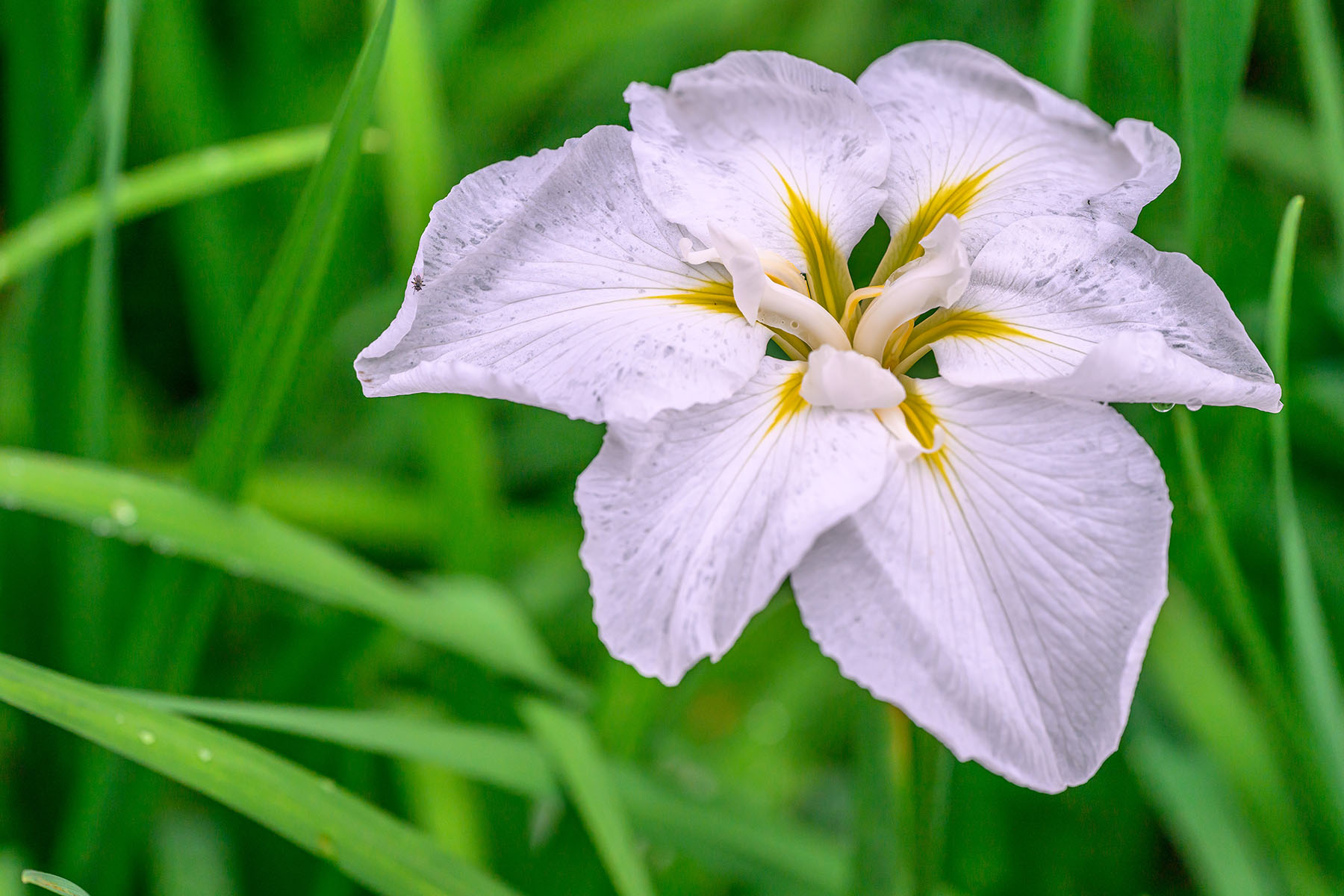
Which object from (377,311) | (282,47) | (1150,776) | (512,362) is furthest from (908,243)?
(282,47)

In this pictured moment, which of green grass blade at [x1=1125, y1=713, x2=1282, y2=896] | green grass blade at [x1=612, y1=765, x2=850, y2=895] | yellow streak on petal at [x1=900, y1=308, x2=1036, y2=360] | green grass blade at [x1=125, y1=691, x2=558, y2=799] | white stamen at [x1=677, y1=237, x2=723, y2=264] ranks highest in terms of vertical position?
white stamen at [x1=677, y1=237, x2=723, y2=264]

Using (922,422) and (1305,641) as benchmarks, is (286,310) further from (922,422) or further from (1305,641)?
(1305,641)

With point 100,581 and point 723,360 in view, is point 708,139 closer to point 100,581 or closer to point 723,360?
point 723,360

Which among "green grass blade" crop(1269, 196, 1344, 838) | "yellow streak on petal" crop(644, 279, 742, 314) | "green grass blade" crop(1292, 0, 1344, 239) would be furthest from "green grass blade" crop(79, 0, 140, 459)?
"green grass blade" crop(1292, 0, 1344, 239)

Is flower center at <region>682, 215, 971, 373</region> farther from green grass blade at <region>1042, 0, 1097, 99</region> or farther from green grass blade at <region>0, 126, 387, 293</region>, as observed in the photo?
green grass blade at <region>0, 126, 387, 293</region>

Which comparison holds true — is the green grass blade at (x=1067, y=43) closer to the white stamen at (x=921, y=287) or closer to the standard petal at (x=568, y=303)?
the white stamen at (x=921, y=287)

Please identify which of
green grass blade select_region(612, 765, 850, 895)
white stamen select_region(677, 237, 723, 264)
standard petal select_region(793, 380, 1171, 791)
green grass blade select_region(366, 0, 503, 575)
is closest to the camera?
standard petal select_region(793, 380, 1171, 791)

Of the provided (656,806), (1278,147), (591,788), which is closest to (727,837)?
(656,806)
